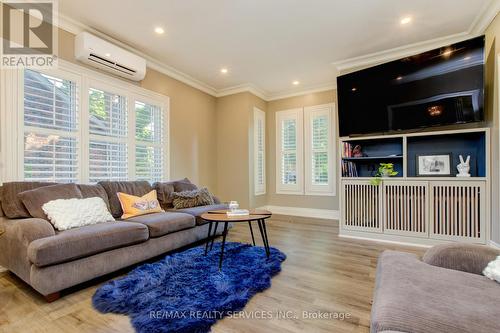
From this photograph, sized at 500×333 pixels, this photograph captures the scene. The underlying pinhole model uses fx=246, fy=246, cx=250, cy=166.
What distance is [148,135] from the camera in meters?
3.94

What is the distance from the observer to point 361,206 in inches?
145

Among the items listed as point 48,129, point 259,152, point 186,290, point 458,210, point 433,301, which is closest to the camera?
point 433,301

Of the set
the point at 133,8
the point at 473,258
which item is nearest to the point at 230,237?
the point at 473,258

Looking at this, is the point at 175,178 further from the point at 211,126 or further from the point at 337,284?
the point at 337,284

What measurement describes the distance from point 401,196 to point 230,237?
2.48 meters

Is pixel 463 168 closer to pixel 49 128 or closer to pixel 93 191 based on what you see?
pixel 93 191

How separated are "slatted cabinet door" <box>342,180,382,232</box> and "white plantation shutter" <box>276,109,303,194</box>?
168 centimetres

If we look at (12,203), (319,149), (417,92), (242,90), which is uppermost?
(242,90)

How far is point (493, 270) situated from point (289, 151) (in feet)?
14.7

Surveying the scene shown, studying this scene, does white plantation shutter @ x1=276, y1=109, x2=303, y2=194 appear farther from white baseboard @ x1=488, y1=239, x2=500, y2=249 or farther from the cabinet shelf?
white baseboard @ x1=488, y1=239, x2=500, y2=249

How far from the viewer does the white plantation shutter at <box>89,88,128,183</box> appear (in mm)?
3191

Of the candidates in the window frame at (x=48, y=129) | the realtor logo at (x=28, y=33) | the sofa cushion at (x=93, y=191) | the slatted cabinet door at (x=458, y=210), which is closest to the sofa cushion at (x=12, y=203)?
the window frame at (x=48, y=129)

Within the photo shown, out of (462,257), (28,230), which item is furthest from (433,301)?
(28,230)

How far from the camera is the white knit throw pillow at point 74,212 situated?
219cm
